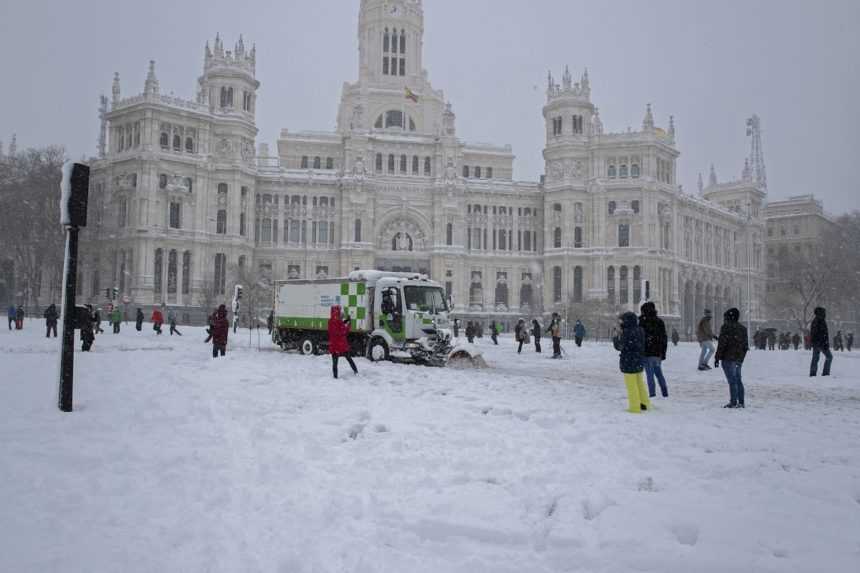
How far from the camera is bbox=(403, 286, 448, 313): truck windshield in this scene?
23125 millimetres

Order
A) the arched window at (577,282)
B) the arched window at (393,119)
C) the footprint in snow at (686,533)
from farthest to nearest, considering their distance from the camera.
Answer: the arched window at (393,119), the arched window at (577,282), the footprint in snow at (686,533)

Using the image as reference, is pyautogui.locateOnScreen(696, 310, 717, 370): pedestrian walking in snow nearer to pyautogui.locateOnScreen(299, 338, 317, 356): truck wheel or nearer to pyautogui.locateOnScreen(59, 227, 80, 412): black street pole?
pyautogui.locateOnScreen(299, 338, 317, 356): truck wheel

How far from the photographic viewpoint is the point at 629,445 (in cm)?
898

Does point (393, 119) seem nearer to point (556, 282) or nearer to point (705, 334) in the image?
point (556, 282)

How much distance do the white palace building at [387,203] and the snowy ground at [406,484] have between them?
184 ft

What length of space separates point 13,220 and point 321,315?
137 ft

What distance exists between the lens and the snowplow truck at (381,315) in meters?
22.6

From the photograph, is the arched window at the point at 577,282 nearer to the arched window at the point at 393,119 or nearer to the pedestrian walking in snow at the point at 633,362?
the arched window at the point at 393,119

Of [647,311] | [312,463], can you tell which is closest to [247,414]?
[312,463]

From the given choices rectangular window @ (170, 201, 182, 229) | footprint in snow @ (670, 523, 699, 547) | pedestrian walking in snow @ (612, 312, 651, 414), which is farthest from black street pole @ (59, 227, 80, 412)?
rectangular window @ (170, 201, 182, 229)

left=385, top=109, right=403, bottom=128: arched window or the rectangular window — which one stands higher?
left=385, top=109, right=403, bottom=128: arched window

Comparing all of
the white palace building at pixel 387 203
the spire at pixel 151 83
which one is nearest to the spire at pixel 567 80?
the white palace building at pixel 387 203

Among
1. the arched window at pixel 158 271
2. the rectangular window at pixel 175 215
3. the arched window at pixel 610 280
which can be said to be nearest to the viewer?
the arched window at pixel 158 271

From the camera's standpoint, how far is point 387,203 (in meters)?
74.9
